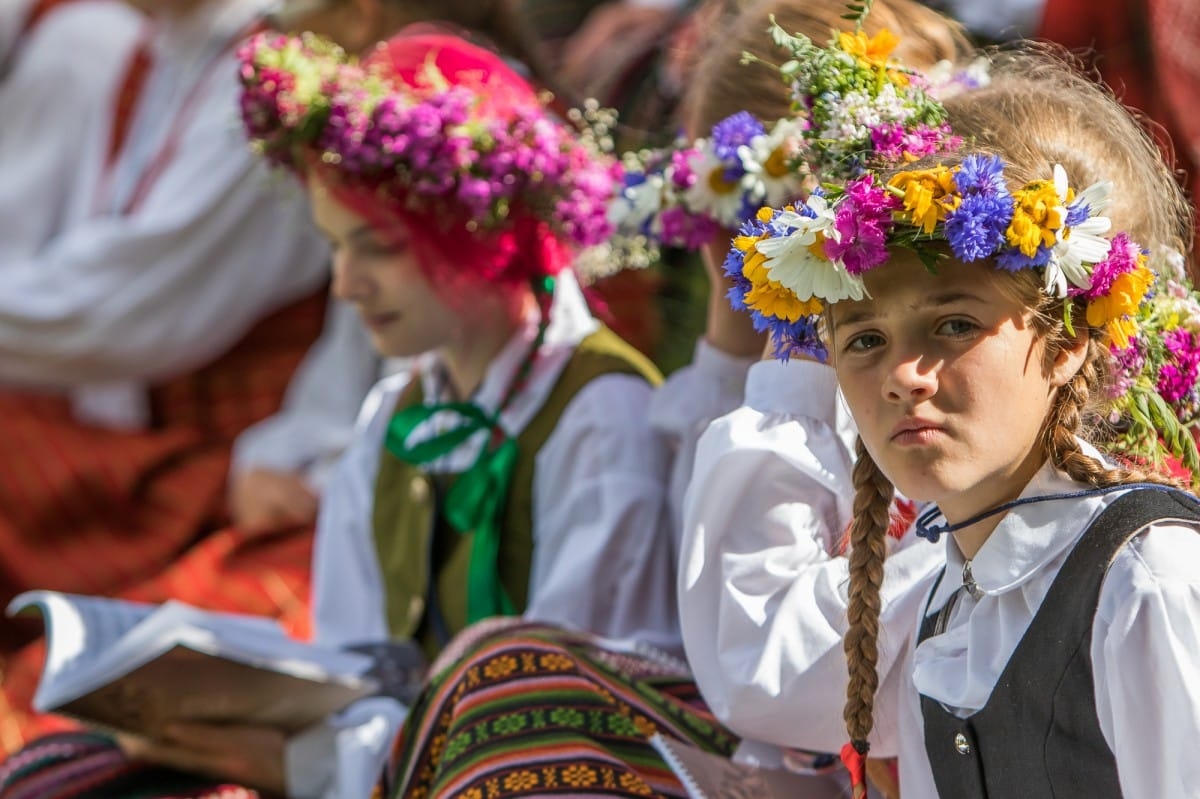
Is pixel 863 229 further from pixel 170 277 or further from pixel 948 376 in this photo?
pixel 170 277

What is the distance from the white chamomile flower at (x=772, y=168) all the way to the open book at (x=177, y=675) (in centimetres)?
100

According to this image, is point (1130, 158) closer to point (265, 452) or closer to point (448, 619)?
point (448, 619)

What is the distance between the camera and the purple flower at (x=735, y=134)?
2363 millimetres

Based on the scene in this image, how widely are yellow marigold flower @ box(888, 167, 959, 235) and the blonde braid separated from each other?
0.34 meters

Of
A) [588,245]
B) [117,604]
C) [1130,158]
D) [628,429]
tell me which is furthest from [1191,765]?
[117,604]

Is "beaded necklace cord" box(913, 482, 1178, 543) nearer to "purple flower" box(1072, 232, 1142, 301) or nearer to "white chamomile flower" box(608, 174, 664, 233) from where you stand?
"purple flower" box(1072, 232, 1142, 301)

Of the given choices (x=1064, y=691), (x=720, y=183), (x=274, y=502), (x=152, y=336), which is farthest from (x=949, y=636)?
(x=152, y=336)

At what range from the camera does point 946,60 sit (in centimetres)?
236

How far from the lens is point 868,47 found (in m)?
2.02

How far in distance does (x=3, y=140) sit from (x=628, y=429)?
8.18 ft

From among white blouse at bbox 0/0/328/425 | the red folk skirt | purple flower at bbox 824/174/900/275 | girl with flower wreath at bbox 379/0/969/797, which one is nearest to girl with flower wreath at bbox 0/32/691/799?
girl with flower wreath at bbox 379/0/969/797

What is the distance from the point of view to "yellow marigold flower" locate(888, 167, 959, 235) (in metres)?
1.63

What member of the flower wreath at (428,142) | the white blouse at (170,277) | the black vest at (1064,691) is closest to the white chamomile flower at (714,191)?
the flower wreath at (428,142)

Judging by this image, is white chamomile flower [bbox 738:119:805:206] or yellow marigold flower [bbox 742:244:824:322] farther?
white chamomile flower [bbox 738:119:805:206]
